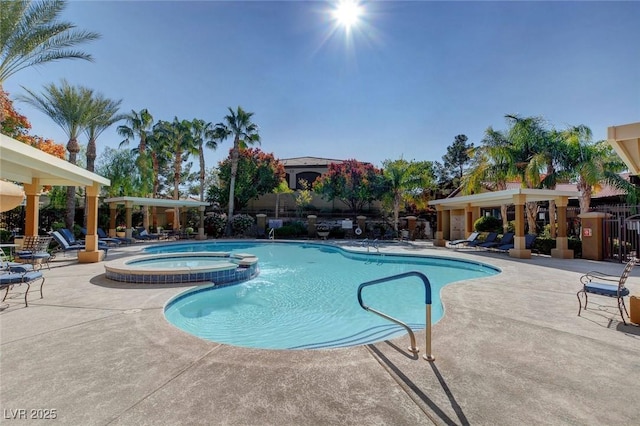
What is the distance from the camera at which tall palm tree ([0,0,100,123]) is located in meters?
10.3

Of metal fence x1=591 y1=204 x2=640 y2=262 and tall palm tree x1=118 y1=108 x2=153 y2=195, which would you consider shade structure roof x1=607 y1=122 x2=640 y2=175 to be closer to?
metal fence x1=591 y1=204 x2=640 y2=262

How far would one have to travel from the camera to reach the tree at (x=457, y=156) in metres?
46.3

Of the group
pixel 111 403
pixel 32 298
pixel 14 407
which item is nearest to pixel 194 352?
pixel 111 403

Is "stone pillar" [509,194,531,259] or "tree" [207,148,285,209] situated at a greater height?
"tree" [207,148,285,209]

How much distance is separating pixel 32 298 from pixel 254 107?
73.1 feet

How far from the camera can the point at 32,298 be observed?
565 centimetres

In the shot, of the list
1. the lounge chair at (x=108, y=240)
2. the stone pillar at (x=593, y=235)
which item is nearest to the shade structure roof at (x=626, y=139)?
the stone pillar at (x=593, y=235)

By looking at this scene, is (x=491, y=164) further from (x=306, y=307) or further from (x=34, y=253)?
(x=34, y=253)

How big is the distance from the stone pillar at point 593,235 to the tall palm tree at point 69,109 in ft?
82.7

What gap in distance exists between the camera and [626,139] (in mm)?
4258

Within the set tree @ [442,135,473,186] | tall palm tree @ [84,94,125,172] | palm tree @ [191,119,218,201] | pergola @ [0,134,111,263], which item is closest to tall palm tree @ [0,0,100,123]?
pergola @ [0,134,111,263]

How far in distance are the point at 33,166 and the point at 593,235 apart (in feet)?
64.6

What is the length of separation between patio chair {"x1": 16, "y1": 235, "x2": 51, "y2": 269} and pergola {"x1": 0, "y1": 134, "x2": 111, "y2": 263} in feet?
4.50

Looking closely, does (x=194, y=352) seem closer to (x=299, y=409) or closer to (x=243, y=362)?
(x=243, y=362)
